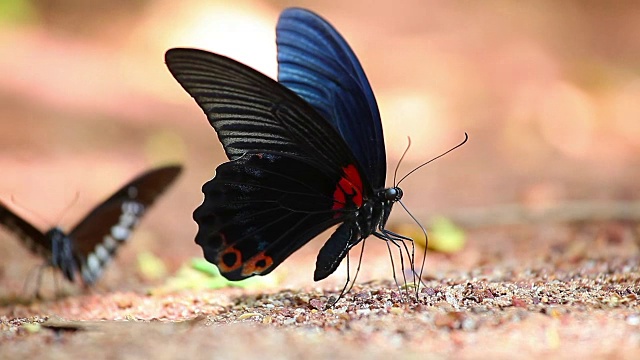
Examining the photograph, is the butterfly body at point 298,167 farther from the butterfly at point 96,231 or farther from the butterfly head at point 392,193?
the butterfly at point 96,231

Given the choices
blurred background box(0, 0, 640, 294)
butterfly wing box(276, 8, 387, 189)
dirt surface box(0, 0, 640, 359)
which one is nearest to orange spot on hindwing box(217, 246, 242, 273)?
dirt surface box(0, 0, 640, 359)

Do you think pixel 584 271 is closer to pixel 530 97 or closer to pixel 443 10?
pixel 530 97

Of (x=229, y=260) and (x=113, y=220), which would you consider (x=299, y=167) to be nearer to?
(x=229, y=260)

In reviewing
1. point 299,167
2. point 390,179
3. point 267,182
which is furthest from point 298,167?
point 390,179

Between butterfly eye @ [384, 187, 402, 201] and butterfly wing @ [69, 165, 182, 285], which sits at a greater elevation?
butterfly eye @ [384, 187, 402, 201]

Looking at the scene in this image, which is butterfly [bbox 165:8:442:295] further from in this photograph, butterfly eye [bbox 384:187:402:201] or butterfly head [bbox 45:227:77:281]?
butterfly head [bbox 45:227:77:281]

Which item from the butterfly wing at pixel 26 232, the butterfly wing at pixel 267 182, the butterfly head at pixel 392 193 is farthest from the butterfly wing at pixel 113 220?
the butterfly head at pixel 392 193

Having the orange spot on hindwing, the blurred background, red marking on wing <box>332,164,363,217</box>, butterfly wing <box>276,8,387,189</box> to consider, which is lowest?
the orange spot on hindwing
